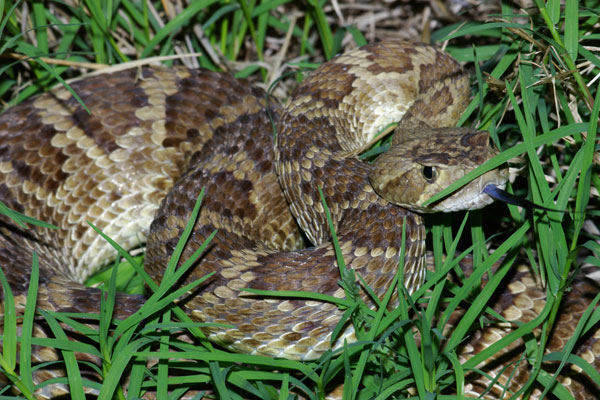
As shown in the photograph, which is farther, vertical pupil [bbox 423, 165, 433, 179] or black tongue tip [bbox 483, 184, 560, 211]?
vertical pupil [bbox 423, 165, 433, 179]

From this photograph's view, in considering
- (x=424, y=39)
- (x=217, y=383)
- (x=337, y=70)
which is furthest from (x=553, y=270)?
(x=424, y=39)

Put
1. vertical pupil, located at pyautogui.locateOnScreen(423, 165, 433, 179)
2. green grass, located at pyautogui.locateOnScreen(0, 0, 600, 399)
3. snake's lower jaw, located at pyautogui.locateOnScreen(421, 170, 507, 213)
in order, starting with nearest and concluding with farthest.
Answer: green grass, located at pyautogui.locateOnScreen(0, 0, 600, 399), snake's lower jaw, located at pyautogui.locateOnScreen(421, 170, 507, 213), vertical pupil, located at pyautogui.locateOnScreen(423, 165, 433, 179)

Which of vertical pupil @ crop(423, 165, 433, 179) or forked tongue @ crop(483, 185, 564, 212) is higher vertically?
vertical pupil @ crop(423, 165, 433, 179)

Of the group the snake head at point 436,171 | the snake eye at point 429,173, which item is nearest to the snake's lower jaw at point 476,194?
the snake head at point 436,171

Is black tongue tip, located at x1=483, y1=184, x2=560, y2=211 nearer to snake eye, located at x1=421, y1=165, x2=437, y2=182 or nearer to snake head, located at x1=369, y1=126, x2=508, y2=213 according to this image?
snake head, located at x1=369, y1=126, x2=508, y2=213

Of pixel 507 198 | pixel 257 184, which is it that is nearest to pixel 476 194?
pixel 507 198

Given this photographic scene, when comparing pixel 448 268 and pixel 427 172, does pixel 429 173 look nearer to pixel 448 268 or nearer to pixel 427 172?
pixel 427 172

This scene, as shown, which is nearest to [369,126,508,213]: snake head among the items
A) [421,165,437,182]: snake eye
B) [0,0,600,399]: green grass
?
[421,165,437,182]: snake eye
